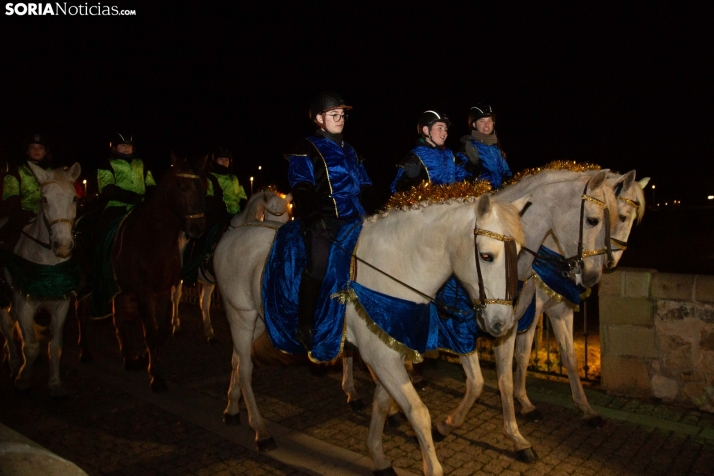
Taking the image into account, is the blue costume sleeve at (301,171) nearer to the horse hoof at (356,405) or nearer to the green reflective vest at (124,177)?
the horse hoof at (356,405)

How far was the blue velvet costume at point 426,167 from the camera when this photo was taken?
5.37m

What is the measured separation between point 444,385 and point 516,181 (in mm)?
3098

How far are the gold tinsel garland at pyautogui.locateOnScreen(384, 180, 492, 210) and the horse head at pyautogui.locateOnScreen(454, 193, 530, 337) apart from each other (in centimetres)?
43

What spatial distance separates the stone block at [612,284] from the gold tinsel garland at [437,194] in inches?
123

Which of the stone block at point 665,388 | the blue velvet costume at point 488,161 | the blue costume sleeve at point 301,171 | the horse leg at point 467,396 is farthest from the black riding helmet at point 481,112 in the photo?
the stone block at point 665,388

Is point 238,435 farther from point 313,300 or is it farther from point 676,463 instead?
point 676,463

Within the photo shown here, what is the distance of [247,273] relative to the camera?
208 inches

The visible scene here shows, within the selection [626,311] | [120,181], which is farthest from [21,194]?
[626,311]

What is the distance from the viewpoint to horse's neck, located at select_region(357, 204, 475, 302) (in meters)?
3.69

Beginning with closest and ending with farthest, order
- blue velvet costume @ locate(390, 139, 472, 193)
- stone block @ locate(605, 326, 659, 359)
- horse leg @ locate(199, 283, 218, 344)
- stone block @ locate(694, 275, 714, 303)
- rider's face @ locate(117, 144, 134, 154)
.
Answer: blue velvet costume @ locate(390, 139, 472, 193)
stone block @ locate(694, 275, 714, 303)
stone block @ locate(605, 326, 659, 359)
rider's face @ locate(117, 144, 134, 154)
horse leg @ locate(199, 283, 218, 344)

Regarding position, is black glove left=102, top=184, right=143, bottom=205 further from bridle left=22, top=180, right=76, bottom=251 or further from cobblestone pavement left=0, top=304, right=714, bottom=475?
cobblestone pavement left=0, top=304, right=714, bottom=475

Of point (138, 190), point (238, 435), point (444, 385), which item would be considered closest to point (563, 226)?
point (444, 385)

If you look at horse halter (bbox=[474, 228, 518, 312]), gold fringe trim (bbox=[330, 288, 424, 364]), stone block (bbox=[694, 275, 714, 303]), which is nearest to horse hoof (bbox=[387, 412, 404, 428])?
gold fringe trim (bbox=[330, 288, 424, 364])

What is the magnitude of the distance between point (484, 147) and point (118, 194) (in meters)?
5.79
